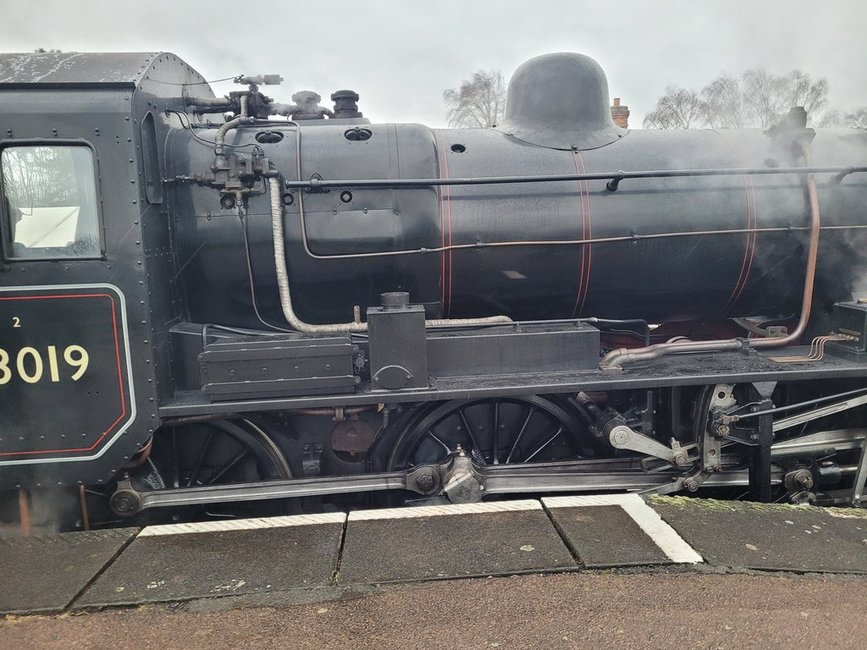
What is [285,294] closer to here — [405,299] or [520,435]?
[405,299]

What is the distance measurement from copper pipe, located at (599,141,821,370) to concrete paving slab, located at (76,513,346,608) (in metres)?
1.76

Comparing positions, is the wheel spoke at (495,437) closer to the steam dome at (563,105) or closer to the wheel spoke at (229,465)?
the wheel spoke at (229,465)

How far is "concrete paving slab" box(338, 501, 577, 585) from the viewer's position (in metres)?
2.60

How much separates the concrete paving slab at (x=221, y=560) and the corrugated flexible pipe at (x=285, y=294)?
98 cm

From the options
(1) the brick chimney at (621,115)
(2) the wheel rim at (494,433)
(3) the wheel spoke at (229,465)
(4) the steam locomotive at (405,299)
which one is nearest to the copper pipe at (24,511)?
(4) the steam locomotive at (405,299)

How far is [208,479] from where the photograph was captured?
3.73 metres

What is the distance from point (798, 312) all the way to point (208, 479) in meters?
3.82

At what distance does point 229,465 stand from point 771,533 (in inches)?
112

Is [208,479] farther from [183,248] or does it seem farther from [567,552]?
[567,552]

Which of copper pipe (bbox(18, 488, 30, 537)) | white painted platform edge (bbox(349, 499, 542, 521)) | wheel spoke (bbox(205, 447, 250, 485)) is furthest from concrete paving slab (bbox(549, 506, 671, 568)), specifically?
copper pipe (bbox(18, 488, 30, 537))

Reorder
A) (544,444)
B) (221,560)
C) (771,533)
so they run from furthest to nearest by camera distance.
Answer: (544,444) → (771,533) → (221,560)

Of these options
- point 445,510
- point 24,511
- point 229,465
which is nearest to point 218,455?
point 229,465

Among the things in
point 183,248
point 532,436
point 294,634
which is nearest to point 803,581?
point 532,436

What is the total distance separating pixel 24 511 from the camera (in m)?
3.24
